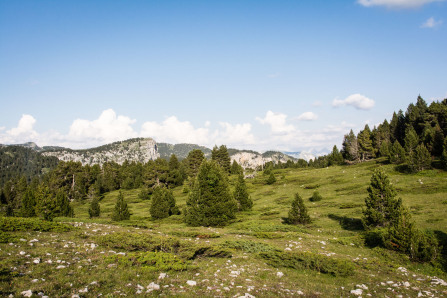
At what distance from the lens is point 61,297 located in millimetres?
7039

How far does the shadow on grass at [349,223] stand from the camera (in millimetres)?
27828

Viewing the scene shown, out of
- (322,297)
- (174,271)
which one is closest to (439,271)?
(322,297)

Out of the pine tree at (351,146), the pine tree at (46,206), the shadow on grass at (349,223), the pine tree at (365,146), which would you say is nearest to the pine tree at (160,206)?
the pine tree at (46,206)

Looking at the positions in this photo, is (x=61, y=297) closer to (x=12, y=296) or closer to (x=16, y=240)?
(x=12, y=296)

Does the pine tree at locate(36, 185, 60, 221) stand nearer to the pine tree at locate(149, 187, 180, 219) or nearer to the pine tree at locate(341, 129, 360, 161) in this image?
the pine tree at locate(149, 187, 180, 219)

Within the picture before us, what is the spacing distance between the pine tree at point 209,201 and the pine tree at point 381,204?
53.5ft

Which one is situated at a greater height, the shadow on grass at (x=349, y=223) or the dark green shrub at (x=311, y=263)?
the dark green shrub at (x=311, y=263)

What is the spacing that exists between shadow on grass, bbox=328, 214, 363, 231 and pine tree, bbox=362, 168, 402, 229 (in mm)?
2980

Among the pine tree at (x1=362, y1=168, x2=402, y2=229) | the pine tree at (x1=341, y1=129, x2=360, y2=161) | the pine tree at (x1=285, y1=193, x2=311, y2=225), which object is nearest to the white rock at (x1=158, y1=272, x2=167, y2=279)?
the pine tree at (x1=362, y1=168, x2=402, y2=229)

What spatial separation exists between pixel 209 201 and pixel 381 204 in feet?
63.4

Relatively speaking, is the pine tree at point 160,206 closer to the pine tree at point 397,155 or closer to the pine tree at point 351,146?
the pine tree at point 397,155

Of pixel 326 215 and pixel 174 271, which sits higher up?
pixel 174 271

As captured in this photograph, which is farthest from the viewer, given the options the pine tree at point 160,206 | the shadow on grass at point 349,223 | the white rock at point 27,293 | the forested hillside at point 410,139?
the forested hillside at point 410,139

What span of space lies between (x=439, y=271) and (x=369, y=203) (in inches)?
470
